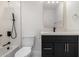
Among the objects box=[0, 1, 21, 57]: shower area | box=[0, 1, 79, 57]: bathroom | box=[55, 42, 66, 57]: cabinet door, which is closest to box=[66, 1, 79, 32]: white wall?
box=[0, 1, 79, 57]: bathroom

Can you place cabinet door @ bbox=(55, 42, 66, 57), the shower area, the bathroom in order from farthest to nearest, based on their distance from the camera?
the bathroom → cabinet door @ bbox=(55, 42, 66, 57) → the shower area

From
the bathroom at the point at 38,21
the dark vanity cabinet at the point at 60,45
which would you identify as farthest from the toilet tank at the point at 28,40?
the dark vanity cabinet at the point at 60,45

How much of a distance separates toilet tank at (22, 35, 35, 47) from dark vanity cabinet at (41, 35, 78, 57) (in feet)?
0.92

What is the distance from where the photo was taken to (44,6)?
9.55 feet

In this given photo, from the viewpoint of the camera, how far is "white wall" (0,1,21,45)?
2.47 m

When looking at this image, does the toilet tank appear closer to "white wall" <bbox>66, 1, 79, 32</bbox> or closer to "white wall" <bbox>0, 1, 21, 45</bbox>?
"white wall" <bbox>0, 1, 21, 45</bbox>

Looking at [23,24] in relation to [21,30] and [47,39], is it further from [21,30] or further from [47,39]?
[47,39]

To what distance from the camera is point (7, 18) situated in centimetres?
260

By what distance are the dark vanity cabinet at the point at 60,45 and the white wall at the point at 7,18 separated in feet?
2.13

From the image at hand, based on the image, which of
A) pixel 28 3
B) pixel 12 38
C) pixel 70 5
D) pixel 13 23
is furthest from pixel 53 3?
pixel 12 38

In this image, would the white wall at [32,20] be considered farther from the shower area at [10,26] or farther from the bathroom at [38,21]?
the shower area at [10,26]

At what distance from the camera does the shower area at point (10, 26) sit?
2443 mm

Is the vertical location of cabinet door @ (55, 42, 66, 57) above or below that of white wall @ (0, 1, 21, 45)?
below

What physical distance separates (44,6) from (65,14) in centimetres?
53
